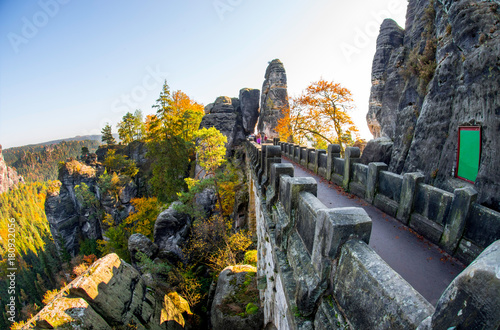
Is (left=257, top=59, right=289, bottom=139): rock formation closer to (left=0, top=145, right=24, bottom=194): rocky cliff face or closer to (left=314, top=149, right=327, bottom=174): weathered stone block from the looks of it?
(left=314, top=149, right=327, bottom=174): weathered stone block

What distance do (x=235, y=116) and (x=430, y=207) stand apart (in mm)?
31287

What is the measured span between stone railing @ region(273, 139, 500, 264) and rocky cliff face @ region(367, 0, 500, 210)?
4.10ft

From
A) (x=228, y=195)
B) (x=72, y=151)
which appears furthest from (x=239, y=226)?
(x=72, y=151)

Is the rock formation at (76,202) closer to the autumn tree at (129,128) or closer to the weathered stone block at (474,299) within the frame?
the autumn tree at (129,128)

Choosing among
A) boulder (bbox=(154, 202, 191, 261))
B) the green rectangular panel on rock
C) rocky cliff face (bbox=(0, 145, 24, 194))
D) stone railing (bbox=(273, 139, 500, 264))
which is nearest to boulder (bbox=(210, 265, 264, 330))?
stone railing (bbox=(273, 139, 500, 264))

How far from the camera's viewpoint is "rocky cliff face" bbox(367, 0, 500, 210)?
4.39 m

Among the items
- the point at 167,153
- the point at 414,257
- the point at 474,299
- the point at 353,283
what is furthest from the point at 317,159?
the point at 167,153

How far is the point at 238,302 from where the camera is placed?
30.6 feet

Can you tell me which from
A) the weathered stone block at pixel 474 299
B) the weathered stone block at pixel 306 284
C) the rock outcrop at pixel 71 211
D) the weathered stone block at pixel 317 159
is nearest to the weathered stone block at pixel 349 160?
the weathered stone block at pixel 317 159

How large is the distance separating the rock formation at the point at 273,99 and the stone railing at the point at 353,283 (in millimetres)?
29983

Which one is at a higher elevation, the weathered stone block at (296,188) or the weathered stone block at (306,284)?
the weathered stone block at (296,188)

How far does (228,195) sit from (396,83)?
53.5 feet

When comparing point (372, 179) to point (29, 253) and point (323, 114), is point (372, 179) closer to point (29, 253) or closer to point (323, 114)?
point (323, 114)

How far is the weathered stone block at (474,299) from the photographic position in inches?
36.9
